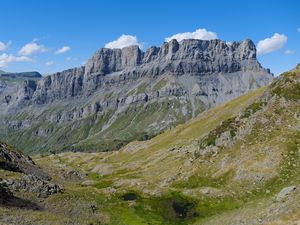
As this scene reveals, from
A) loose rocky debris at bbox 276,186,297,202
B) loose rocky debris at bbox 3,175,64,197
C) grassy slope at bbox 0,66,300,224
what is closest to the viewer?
loose rocky debris at bbox 276,186,297,202

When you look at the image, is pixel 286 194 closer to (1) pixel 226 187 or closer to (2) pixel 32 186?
(1) pixel 226 187

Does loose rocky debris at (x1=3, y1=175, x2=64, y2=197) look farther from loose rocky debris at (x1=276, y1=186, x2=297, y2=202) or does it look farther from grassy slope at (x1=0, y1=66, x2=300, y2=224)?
loose rocky debris at (x1=276, y1=186, x2=297, y2=202)

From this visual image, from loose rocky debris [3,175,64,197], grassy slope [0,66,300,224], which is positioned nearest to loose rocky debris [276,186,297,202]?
grassy slope [0,66,300,224]

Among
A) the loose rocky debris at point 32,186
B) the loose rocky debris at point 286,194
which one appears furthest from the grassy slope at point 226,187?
the loose rocky debris at point 32,186

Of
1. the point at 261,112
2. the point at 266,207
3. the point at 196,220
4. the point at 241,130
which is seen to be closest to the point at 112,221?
the point at 196,220

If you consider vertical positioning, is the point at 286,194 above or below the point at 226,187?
above

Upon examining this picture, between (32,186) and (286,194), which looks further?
(32,186)

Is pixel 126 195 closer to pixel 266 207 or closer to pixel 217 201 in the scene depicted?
pixel 217 201

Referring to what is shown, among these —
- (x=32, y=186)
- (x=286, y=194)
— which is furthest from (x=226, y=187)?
(x=32, y=186)

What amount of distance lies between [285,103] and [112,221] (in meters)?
66.1

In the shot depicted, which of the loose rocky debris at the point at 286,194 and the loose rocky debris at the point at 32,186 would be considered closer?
the loose rocky debris at the point at 286,194

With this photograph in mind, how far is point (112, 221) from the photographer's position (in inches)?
3391

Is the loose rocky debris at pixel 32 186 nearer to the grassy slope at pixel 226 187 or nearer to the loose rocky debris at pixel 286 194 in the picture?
the grassy slope at pixel 226 187

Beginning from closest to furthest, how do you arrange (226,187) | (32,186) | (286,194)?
(286,194)
(32,186)
(226,187)
